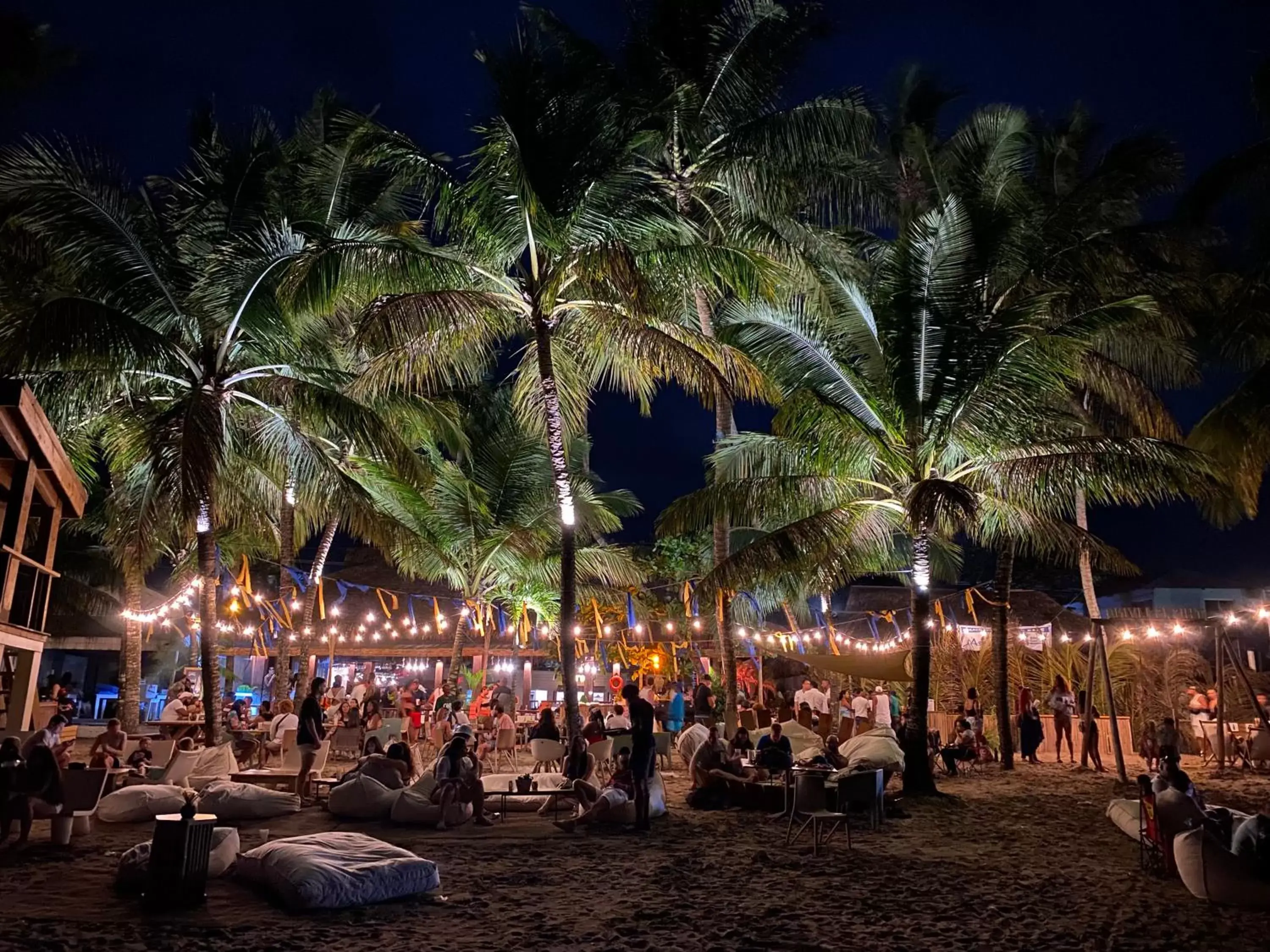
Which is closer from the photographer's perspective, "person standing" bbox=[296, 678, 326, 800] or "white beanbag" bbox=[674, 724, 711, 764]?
"person standing" bbox=[296, 678, 326, 800]

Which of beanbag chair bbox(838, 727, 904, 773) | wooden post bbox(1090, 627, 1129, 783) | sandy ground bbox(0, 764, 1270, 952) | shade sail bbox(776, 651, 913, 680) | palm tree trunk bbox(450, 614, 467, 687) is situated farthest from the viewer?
palm tree trunk bbox(450, 614, 467, 687)

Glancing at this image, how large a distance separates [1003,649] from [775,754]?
6703 millimetres

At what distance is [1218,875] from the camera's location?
626 centimetres

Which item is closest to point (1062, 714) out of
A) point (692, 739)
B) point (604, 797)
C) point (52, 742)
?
point (692, 739)

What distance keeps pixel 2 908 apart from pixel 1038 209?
50.7ft

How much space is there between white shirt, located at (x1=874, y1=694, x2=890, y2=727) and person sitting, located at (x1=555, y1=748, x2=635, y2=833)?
7.73 meters

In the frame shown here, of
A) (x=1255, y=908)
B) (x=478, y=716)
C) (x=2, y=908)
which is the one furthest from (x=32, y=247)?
(x=1255, y=908)

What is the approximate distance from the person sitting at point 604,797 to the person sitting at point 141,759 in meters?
5.23

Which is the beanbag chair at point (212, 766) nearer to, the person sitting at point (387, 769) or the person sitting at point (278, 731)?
the person sitting at point (278, 731)

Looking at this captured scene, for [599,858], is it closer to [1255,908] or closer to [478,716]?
[1255,908]

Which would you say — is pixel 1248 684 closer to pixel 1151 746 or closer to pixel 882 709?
pixel 1151 746

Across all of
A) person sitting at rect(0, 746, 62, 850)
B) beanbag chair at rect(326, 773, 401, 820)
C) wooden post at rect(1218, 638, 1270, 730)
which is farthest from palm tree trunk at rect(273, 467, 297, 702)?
wooden post at rect(1218, 638, 1270, 730)

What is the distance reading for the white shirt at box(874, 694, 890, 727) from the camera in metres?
16.3

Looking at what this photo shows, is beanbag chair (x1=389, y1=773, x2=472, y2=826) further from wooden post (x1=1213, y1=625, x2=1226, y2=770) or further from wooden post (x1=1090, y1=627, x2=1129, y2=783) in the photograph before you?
wooden post (x1=1213, y1=625, x2=1226, y2=770)
